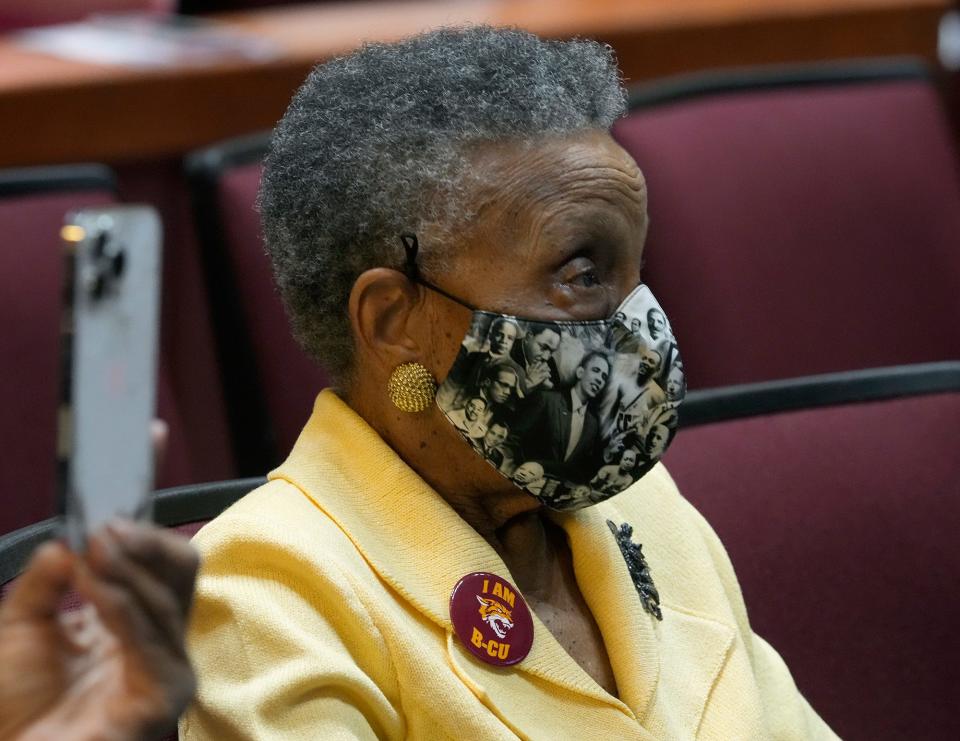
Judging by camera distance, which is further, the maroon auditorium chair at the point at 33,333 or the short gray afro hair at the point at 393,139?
the maroon auditorium chair at the point at 33,333

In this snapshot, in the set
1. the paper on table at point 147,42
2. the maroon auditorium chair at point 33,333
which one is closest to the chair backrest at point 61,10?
the paper on table at point 147,42

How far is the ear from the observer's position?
130 cm

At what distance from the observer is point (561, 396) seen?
130 centimetres

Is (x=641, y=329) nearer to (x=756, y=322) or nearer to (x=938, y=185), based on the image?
(x=756, y=322)

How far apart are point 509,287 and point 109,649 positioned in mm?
496

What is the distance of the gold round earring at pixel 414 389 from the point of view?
1.31m

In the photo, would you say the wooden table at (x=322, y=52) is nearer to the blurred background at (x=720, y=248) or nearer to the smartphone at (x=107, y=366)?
the blurred background at (x=720, y=248)

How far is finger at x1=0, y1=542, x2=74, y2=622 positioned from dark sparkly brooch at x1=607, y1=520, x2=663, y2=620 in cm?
63

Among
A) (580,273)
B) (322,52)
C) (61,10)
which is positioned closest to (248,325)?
(322,52)

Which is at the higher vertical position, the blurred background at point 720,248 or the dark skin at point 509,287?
the dark skin at point 509,287

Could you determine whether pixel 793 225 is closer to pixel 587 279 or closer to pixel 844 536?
pixel 844 536

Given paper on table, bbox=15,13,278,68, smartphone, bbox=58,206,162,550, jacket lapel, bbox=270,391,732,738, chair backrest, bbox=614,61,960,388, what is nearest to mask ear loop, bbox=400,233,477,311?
jacket lapel, bbox=270,391,732,738

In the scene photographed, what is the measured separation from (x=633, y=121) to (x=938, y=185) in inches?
20.2

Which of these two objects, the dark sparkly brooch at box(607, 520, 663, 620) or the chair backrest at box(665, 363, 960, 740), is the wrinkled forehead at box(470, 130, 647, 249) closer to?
the dark sparkly brooch at box(607, 520, 663, 620)
